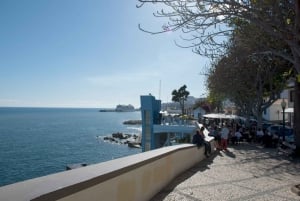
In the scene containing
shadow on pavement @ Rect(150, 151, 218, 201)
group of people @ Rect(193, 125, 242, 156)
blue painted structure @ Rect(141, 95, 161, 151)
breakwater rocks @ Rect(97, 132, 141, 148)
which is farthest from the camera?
breakwater rocks @ Rect(97, 132, 141, 148)

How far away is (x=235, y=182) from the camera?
31.2 feet

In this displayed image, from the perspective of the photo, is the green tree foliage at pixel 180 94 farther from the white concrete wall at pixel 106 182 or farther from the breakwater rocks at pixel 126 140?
the white concrete wall at pixel 106 182

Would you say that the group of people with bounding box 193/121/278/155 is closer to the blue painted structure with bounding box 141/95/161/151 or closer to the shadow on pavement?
the shadow on pavement

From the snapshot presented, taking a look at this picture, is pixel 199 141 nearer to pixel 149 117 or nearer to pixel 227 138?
pixel 227 138

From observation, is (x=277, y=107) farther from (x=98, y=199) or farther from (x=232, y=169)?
(x=98, y=199)

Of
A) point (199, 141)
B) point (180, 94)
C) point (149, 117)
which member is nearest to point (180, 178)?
point (199, 141)

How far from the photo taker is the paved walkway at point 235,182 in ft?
25.3

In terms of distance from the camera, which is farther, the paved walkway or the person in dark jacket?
the person in dark jacket

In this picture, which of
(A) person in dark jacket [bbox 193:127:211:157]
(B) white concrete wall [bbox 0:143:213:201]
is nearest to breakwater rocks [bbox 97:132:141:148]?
(A) person in dark jacket [bbox 193:127:211:157]

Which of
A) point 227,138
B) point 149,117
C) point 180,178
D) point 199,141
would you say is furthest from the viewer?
point 149,117

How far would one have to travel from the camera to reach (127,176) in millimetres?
5797

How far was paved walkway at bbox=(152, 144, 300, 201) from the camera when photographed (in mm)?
7707

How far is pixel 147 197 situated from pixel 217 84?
26358mm

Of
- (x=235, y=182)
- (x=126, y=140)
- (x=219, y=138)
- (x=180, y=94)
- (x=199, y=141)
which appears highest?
(x=180, y=94)
